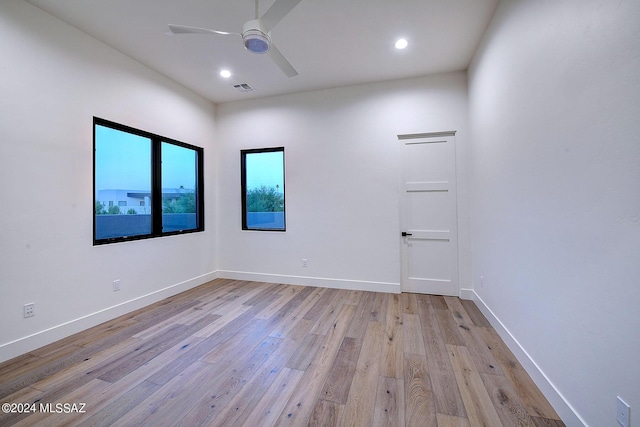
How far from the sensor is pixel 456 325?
2730 millimetres

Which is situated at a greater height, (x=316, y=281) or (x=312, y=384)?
(x=316, y=281)

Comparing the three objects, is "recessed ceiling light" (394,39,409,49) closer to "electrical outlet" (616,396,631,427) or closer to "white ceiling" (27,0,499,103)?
"white ceiling" (27,0,499,103)

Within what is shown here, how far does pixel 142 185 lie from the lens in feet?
11.2

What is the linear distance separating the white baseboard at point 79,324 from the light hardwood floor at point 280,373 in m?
0.08

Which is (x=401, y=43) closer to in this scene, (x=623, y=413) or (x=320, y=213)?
(x=320, y=213)

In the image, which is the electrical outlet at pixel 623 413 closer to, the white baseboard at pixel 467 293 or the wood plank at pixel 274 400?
the wood plank at pixel 274 400

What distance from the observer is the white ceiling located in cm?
236

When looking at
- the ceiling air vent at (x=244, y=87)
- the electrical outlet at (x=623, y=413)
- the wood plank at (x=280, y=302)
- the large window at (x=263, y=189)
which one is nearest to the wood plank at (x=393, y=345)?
the electrical outlet at (x=623, y=413)

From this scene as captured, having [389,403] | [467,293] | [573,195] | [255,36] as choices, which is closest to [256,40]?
[255,36]

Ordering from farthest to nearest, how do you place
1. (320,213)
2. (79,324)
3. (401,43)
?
1. (320,213)
2. (401,43)
3. (79,324)

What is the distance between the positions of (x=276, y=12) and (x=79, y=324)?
3.48 m

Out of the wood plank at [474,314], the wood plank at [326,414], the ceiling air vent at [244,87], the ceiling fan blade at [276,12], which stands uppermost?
the ceiling air vent at [244,87]

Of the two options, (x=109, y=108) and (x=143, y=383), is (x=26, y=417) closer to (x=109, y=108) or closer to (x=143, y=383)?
(x=143, y=383)

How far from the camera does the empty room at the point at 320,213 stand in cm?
138
